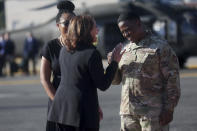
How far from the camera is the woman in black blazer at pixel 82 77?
488 centimetres

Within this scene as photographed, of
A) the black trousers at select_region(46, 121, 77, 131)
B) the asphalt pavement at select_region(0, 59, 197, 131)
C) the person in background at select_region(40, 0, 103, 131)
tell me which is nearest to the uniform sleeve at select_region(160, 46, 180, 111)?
the black trousers at select_region(46, 121, 77, 131)

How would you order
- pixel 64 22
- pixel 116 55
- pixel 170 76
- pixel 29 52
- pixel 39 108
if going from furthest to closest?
pixel 29 52, pixel 39 108, pixel 64 22, pixel 116 55, pixel 170 76

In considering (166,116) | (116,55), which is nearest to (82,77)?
(116,55)

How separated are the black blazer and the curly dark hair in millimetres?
58

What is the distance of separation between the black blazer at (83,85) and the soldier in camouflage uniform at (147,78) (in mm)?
196

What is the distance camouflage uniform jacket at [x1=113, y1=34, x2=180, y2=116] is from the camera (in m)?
5.01

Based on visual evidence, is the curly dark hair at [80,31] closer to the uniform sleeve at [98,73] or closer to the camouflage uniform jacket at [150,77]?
the uniform sleeve at [98,73]

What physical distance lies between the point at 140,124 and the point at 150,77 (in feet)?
1.36

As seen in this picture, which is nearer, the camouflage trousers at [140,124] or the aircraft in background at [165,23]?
the camouflage trousers at [140,124]

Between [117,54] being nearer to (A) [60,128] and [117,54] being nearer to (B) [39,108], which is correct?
(A) [60,128]

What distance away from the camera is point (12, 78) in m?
21.0

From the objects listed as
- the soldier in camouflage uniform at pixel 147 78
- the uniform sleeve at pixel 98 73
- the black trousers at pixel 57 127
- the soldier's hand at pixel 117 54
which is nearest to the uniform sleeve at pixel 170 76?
the soldier in camouflage uniform at pixel 147 78

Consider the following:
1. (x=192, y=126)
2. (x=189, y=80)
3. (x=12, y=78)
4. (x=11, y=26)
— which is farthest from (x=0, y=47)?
(x=11, y=26)

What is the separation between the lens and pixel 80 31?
4844 mm
